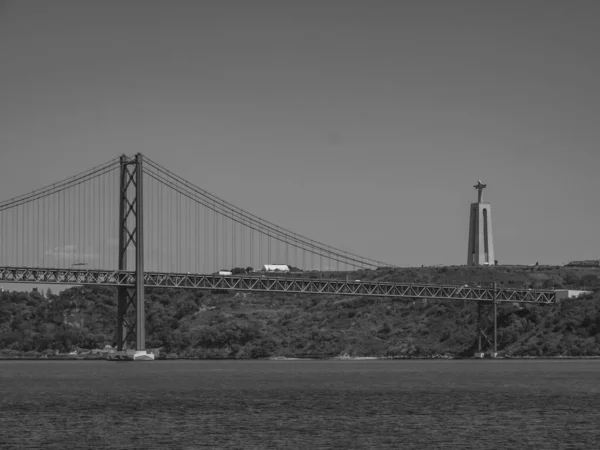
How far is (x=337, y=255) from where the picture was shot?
122 meters

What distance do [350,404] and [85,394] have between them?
16.6 m

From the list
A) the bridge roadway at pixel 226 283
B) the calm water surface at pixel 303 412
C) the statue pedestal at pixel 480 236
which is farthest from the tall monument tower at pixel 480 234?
the calm water surface at pixel 303 412

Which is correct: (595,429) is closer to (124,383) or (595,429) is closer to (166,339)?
(124,383)

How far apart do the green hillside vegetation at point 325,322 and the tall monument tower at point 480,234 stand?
7.94 ft

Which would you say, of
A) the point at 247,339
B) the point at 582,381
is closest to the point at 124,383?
the point at 582,381

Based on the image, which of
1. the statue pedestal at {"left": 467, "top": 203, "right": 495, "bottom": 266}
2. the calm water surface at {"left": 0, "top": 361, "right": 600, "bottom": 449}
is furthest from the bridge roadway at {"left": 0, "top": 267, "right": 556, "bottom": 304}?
the calm water surface at {"left": 0, "top": 361, "right": 600, "bottom": 449}

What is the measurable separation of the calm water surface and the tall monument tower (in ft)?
238

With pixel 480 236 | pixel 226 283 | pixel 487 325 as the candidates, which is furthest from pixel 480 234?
pixel 226 283

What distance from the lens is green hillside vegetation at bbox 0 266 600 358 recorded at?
12838 centimetres

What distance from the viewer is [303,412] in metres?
50.1

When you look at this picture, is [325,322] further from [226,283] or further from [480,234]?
[226,283]

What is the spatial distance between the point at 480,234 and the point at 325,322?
24803mm

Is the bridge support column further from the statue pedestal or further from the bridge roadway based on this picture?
the statue pedestal

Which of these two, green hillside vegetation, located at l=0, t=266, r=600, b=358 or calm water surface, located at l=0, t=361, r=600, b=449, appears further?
green hillside vegetation, located at l=0, t=266, r=600, b=358
